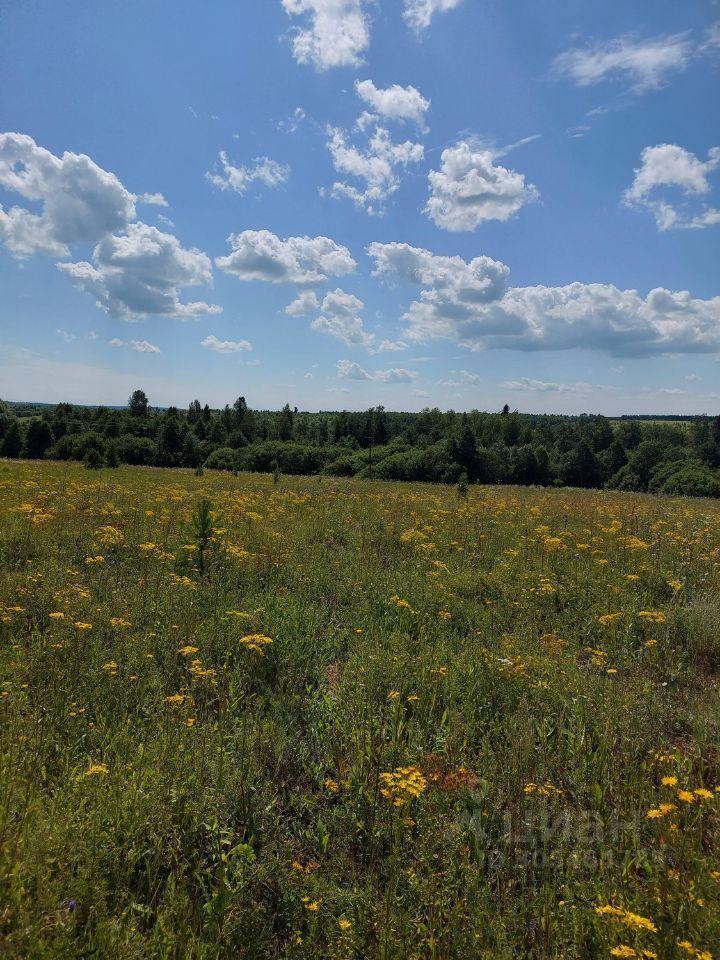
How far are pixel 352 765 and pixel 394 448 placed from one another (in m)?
71.3

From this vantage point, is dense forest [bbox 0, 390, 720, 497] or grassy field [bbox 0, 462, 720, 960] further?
dense forest [bbox 0, 390, 720, 497]

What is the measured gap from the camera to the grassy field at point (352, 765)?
83.7 inches

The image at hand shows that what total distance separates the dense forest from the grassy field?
3132cm

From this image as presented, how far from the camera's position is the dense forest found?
6225 centimetres

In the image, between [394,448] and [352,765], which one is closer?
[352,765]

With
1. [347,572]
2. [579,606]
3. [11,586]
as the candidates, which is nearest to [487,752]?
[579,606]

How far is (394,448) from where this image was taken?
7400 cm

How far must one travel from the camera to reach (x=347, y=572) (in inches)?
287

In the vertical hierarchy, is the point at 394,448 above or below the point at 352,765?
above

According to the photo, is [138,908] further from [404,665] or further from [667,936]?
[404,665]

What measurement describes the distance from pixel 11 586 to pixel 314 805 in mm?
4364

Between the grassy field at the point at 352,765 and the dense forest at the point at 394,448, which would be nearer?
the grassy field at the point at 352,765

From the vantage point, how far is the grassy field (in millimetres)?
2127

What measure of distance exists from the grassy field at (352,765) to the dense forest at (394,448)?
103 ft
